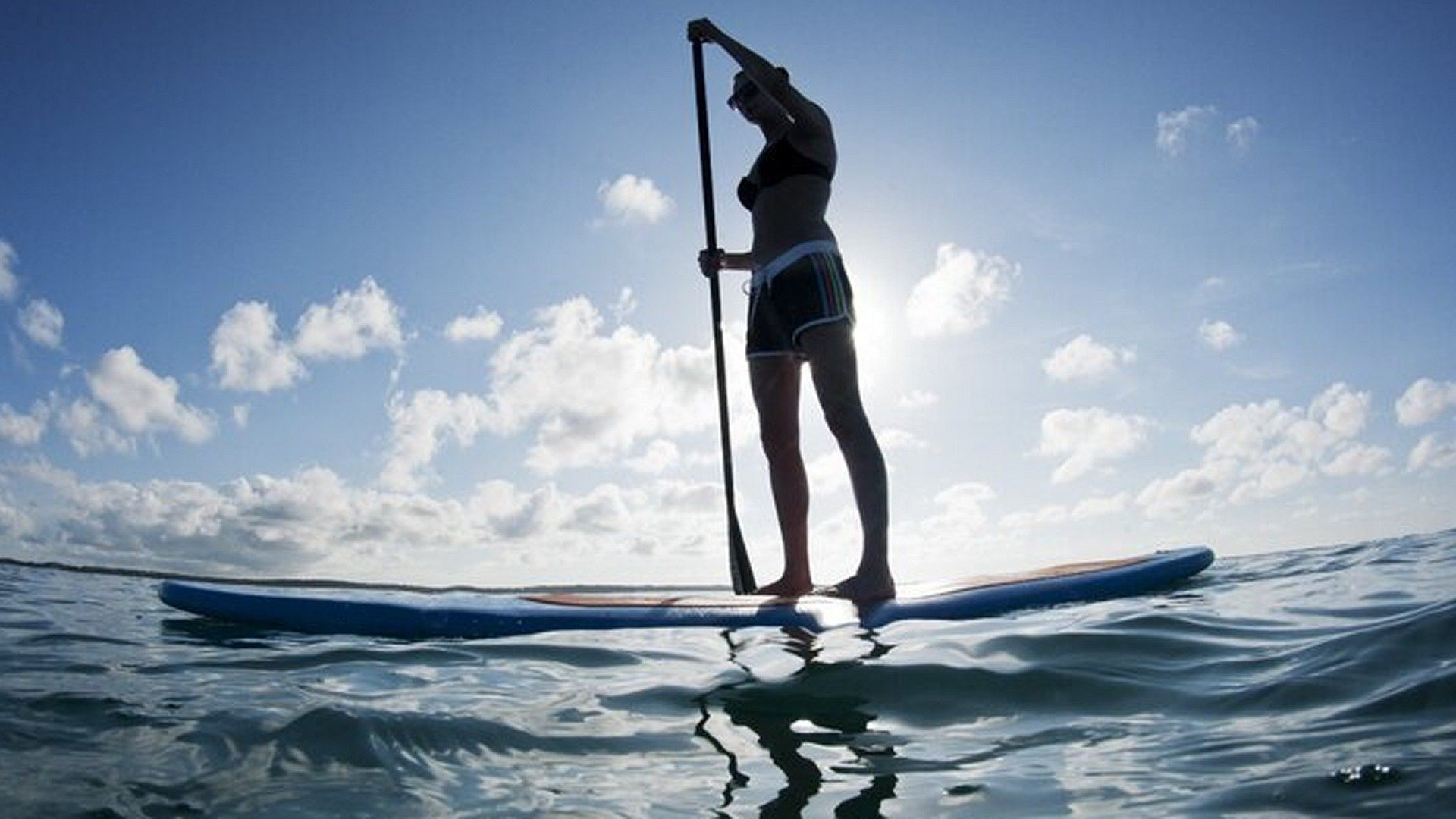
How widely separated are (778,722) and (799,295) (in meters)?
2.63

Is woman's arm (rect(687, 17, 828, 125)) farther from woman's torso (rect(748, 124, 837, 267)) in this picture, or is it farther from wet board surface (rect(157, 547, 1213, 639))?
wet board surface (rect(157, 547, 1213, 639))

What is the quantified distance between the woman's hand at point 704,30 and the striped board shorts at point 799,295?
53.8 inches

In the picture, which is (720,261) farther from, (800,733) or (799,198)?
(800,733)

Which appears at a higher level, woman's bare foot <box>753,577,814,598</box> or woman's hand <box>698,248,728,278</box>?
woman's hand <box>698,248,728,278</box>

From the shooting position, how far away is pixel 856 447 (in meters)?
4.42

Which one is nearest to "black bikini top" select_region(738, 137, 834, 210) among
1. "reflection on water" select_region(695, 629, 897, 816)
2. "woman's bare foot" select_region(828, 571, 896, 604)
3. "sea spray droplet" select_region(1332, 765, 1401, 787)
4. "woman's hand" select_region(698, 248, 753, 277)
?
"woman's hand" select_region(698, 248, 753, 277)

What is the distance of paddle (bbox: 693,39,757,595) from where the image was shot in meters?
5.77

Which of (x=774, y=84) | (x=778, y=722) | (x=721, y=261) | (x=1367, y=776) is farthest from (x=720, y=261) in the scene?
(x=1367, y=776)

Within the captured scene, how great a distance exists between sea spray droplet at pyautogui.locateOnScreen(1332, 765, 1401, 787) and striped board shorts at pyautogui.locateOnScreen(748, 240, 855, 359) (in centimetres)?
312

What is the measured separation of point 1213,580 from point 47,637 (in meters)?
6.83

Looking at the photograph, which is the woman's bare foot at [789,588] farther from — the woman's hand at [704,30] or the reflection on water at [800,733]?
the woman's hand at [704,30]

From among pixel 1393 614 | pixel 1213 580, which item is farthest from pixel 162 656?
pixel 1213 580

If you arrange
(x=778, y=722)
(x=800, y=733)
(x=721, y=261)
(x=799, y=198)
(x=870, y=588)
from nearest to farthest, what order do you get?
1. (x=800, y=733)
2. (x=778, y=722)
3. (x=870, y=588)
4. (x=799, y=198)
5. (x=721, y=261)

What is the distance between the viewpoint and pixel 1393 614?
3.66m
